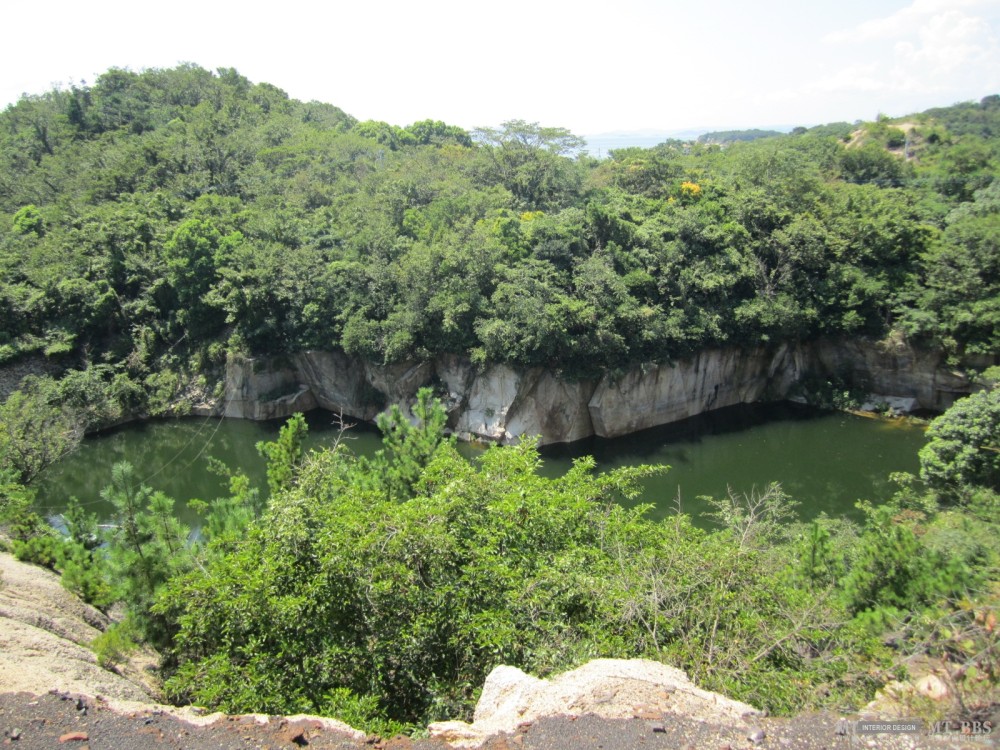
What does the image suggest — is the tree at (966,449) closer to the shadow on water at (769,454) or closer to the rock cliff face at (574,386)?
the shadow on water at (769,454)

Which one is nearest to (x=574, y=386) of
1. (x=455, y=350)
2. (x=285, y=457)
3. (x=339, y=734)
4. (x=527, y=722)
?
(x=455, y=350)

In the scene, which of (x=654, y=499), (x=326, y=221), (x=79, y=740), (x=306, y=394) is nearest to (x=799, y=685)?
(x=79, y=740)

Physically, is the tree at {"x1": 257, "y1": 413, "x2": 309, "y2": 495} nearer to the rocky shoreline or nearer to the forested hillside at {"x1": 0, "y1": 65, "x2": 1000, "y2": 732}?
the forested hillside at {"x1": 0, "y1": 65, "x2": 1000, "y2": 732}

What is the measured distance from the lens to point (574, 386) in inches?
810

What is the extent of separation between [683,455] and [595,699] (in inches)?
618

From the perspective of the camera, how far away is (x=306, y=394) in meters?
24.1

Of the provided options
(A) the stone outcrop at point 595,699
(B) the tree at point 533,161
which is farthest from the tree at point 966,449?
(B) the tree at point 533,161

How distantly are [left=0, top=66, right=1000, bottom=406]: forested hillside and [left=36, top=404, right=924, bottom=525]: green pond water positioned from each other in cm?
271

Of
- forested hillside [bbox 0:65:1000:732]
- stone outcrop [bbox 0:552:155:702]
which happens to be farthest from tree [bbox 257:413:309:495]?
stone outcrop [bbox 0:552:155:702]

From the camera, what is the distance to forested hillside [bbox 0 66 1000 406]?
20.3 m

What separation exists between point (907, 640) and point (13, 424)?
1856cm

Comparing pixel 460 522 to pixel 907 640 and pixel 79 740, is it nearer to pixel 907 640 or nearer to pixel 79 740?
pixel 79 740

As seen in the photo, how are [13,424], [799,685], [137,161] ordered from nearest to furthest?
1. [799,685]
2. [13,424]
3. [137,161]

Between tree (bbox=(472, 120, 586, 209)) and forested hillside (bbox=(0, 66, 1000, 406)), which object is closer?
forested hillside (bbox=(0, 66, 1000, 406))
